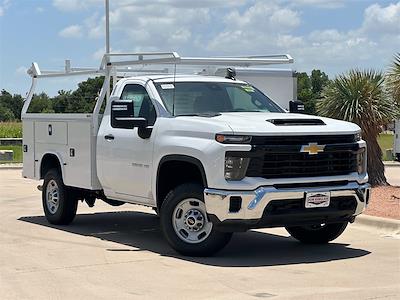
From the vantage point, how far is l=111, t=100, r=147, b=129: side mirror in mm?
9477

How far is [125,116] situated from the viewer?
378 inches

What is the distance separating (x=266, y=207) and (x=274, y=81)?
6367mm

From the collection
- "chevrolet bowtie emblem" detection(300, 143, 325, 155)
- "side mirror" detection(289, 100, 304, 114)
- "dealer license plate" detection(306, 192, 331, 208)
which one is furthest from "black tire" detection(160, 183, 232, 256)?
"side mirror" detection(289, 100, 304, 114)

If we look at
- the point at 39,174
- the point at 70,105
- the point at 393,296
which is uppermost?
the point at 70,105

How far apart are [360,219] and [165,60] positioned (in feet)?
13.8

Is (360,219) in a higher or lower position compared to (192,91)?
lower

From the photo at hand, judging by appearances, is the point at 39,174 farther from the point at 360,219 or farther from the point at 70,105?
the point at 360,219

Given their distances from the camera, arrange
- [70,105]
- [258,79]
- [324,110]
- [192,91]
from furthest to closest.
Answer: [324,110] → [258,79] → [70,105] → [192,91]

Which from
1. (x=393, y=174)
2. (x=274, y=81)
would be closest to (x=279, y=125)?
(x=274, y=81)

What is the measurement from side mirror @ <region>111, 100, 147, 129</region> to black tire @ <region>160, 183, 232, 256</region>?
3.37 feet

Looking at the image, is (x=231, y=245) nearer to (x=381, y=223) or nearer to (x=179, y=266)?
(x=179, y=266)

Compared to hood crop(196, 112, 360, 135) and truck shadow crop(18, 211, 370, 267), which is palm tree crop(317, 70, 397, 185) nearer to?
truck shadow crop(18, 211, 370, 267)

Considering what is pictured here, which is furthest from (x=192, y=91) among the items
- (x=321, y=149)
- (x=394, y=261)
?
(x=394, y=261)

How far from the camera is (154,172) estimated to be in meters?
9.41
